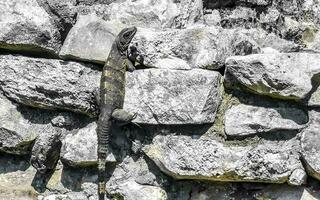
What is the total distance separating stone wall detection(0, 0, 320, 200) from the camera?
462cm

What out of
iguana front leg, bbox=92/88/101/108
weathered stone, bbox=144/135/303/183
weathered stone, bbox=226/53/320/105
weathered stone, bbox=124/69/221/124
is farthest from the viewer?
iguana front leg, bbox=92/88/101/108

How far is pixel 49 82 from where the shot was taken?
5121mm

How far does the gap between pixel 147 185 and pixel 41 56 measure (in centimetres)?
155

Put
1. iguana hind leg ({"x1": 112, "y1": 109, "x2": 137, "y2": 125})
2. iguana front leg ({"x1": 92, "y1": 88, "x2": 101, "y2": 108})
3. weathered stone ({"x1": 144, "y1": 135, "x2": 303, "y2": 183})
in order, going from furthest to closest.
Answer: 1. iguana front leg ({"x1": 92, "y1": 88, "x2": 101, "y2": 108})
2. iguana hind leg ({"x1": 112, "y1": 109, "x2": 137, "y2": 125})
3. weathered stone ({"x1": 144, "y1": 135, "x2": 303, "y2": 183})

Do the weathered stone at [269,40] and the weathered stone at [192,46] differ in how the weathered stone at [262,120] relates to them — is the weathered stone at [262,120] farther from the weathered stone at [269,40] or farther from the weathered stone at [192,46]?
the weathered stone at [269,40]

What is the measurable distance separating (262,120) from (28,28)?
2.23 m

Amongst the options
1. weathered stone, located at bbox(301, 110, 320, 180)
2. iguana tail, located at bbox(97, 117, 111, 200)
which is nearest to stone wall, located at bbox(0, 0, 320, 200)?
weathered stone, located at bbox(301, 110, 320, 180)

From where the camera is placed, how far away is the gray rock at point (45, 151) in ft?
17.0

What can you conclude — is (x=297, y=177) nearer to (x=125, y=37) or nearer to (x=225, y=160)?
(x=225, y=160)

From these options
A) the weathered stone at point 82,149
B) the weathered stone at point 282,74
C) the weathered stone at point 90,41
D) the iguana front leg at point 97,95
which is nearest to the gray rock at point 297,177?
the weathered stone at point 282,74

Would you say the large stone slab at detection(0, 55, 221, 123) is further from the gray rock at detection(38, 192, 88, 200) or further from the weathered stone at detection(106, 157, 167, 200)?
the gray rock at detection(38, 192, 88, 200)

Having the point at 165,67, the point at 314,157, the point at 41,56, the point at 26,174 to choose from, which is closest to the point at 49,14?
the point at 41,56

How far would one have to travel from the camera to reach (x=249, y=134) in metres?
4.69

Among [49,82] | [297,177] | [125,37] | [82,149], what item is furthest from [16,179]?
[297,177]
